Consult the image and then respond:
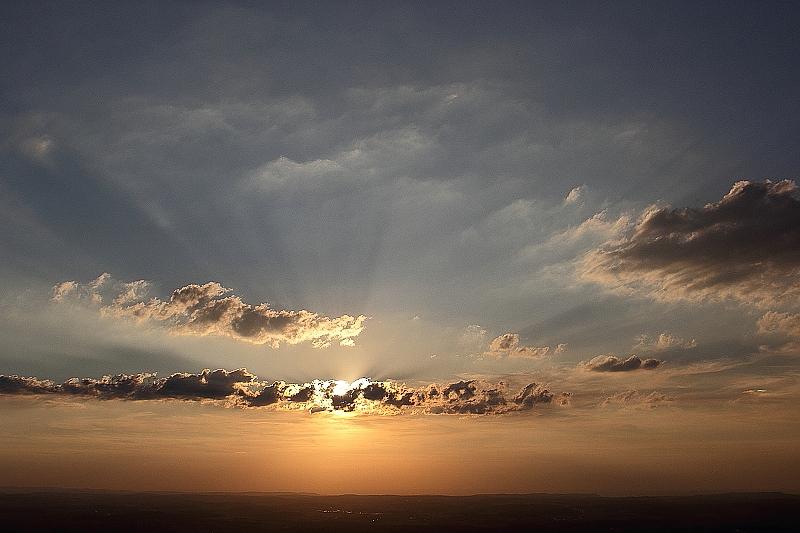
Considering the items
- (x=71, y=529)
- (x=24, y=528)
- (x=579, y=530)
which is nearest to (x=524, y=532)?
(x=579, y=530)

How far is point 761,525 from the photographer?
655 feet

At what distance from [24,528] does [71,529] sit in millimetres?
14797

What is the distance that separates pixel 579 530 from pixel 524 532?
20451 millimetres

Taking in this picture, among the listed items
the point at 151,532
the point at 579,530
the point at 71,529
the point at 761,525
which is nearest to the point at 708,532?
the point at 761,525

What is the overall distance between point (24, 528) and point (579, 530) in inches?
7671

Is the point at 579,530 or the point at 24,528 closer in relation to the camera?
the point at 24,528

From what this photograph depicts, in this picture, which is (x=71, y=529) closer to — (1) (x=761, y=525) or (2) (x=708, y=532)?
(2) (x=708, y=532)

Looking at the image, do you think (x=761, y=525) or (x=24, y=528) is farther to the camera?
(x=761, y=525)

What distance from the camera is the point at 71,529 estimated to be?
188 meters

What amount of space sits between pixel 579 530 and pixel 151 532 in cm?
15610

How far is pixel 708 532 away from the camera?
193750 mm

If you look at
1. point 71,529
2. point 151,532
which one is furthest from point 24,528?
point 151,532

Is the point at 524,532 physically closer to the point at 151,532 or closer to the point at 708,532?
the point at 708,532

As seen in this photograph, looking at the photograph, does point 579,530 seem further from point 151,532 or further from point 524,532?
point 151,532
